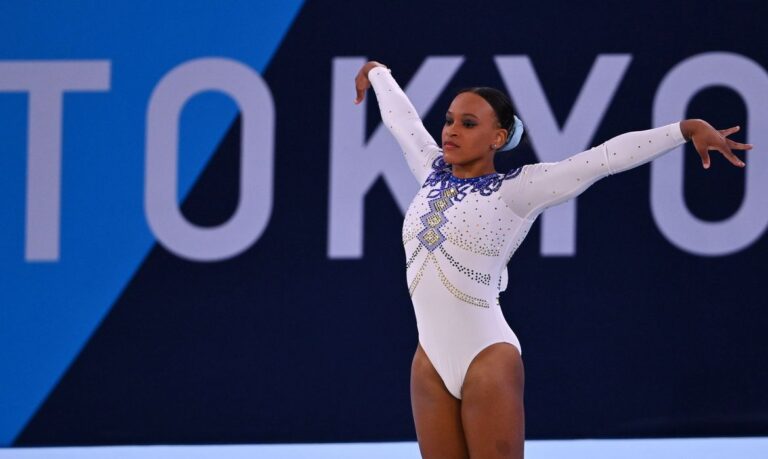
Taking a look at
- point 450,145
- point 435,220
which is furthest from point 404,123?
point 435,220

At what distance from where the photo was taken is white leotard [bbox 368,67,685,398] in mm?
3158

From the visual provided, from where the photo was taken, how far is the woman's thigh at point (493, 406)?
3.04 m

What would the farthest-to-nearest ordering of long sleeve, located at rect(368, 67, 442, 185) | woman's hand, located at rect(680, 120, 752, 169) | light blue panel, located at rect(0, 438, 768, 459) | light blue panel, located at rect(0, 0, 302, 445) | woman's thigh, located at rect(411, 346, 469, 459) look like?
light blue panel, located at rect(0, 0, 302, 445), light blue panel, located at rect(0, 438, 768, 459), long sleeve, located at rect(368, 67, 442, 185), woman's thigh, located at rect(411, 346, 469, 459), woman's hand, located at rect(680, 120, 752, 169)

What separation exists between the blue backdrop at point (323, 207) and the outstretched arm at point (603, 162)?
6.14 ft

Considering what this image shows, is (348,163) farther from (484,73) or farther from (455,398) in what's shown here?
(455,398)

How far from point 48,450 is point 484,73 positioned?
2644mm

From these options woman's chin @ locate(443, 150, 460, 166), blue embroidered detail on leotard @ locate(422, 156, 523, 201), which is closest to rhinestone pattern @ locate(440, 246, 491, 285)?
blue embroidered detail on leotard @ locate(422, 156, 523, 201)

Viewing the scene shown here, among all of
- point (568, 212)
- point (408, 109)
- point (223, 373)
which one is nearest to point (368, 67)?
point (408, 109)

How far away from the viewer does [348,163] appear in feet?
16.6

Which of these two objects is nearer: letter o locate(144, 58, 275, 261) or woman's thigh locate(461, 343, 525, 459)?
woman's thigh locate(461, 343, 525, 459)

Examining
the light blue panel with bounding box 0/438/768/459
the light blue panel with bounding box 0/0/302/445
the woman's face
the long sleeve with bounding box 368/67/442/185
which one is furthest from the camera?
the light blue panel with bounding box 0/0/302/445

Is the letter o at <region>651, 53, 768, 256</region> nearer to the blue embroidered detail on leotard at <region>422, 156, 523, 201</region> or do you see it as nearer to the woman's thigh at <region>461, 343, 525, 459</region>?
the blue embroidered detail on leotard at <region>422, 156, 523, 201</region>

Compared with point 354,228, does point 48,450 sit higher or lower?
lower

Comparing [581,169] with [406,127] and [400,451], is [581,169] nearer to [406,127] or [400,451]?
[406,127]
